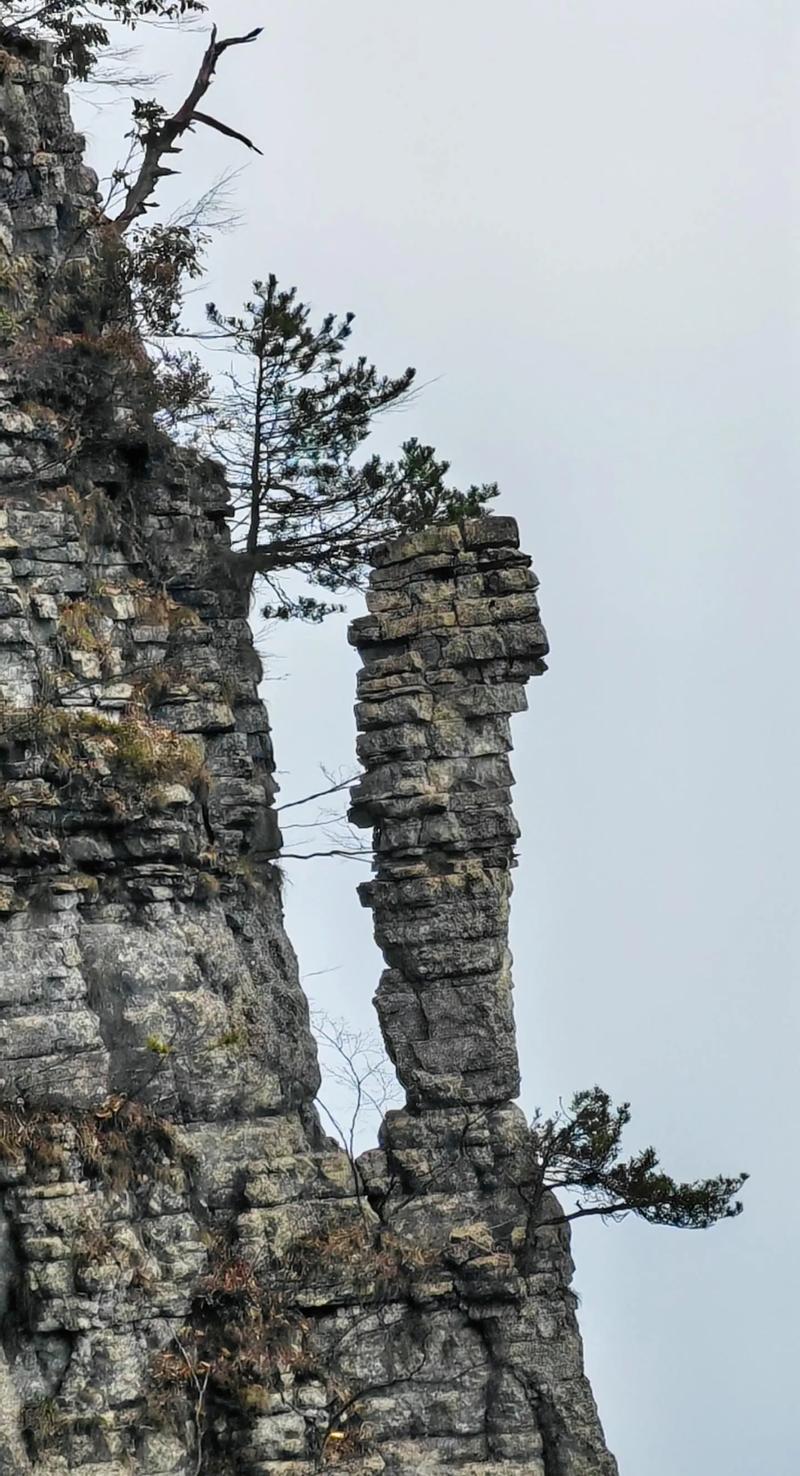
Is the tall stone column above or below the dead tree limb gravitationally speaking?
below

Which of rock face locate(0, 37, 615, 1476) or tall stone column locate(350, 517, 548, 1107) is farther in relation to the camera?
tall stone column locate(350, 517, 548, 1107)

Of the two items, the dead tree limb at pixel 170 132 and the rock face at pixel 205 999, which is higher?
the dead tree limb at pixel 170 132

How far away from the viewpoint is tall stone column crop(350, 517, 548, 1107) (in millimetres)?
26266

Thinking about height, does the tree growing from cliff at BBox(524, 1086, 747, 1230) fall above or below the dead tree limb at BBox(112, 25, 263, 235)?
below

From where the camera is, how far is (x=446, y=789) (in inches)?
1054

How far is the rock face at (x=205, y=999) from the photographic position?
23312 mm

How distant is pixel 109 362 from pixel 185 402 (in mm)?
1197

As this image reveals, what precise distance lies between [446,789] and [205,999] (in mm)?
3636

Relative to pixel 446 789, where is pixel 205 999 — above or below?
below

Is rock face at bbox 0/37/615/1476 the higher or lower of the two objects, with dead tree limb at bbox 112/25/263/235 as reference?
lower

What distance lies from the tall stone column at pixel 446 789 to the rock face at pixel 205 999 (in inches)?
1.4

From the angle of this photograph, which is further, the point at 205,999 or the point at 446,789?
the point at 446,789

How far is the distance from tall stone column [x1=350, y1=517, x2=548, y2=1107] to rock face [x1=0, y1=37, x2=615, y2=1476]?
0.04 m

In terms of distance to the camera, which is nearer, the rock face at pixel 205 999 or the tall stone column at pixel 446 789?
the rock face at pixel 205 999
